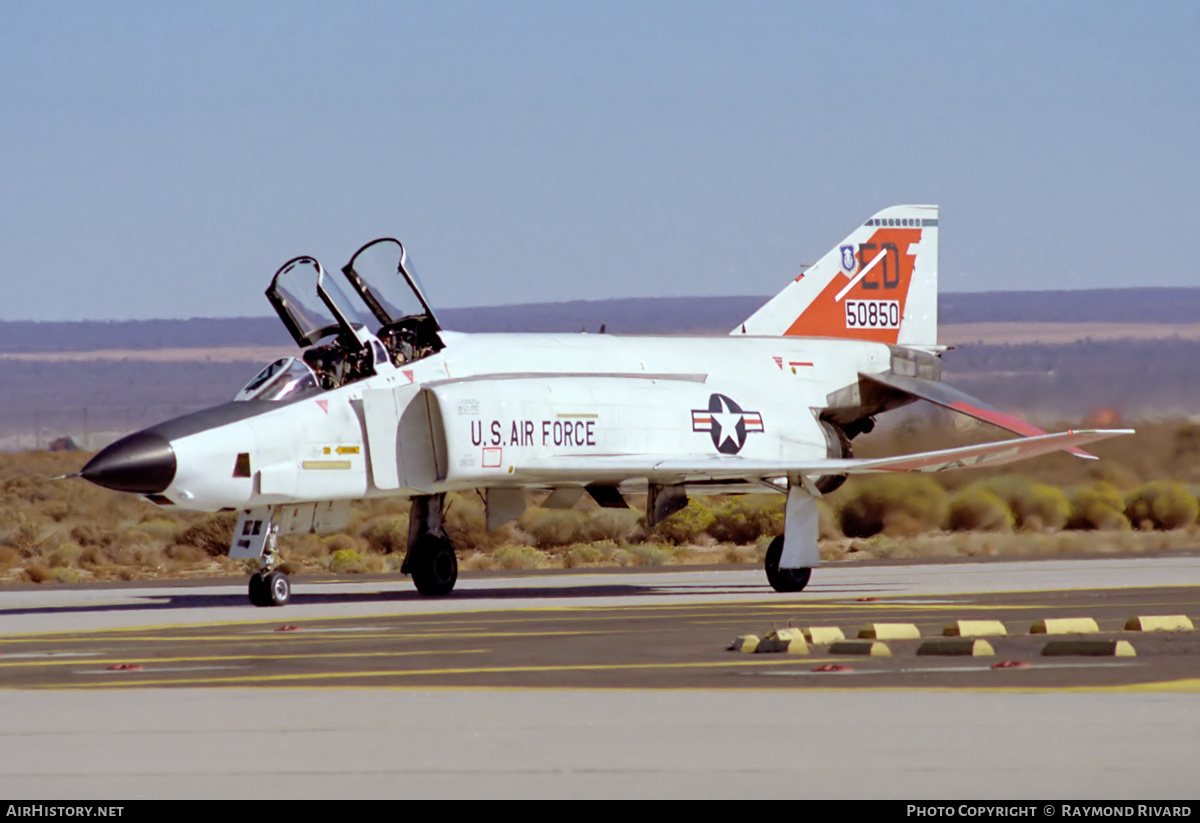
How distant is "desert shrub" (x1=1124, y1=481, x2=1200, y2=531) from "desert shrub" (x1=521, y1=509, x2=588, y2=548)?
435 inches

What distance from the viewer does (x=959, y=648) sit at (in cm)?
1268

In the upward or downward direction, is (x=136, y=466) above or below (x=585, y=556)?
above

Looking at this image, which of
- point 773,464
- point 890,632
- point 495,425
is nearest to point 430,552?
point 495,425

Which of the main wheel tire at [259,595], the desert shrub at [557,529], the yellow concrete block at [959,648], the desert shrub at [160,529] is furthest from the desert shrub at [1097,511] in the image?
the yellow concrete block at [959,648]

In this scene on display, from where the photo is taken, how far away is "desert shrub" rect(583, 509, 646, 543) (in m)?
38.2

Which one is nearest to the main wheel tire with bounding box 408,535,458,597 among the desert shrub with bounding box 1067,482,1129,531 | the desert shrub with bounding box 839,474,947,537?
the desert shrub with bounding box 839,474,947,537

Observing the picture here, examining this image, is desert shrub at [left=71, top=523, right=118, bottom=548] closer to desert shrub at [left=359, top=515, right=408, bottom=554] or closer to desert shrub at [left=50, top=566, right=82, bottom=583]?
desert shrub at [left=359, top=515, right=408, bottom=554]

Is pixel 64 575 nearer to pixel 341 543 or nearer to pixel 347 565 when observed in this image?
pixel 347 565

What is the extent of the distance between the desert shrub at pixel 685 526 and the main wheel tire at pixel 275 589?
701 inches

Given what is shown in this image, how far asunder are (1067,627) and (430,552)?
9736 mm

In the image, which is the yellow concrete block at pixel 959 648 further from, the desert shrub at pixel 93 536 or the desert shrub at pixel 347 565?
the desert shrub at pixel 93 536

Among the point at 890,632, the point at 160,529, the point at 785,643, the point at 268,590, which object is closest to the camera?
the point at 785,643
